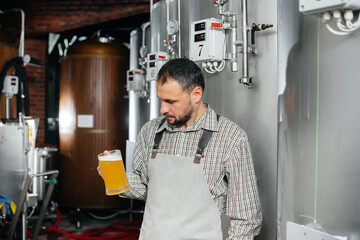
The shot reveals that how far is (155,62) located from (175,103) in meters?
1.56

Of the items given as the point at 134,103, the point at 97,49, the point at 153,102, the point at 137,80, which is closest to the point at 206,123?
the point at 153,102

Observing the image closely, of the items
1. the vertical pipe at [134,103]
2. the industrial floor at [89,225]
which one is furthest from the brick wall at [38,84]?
the vertical pipe at [134,103]

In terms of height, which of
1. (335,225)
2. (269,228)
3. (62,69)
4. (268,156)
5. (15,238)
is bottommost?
(15,238)

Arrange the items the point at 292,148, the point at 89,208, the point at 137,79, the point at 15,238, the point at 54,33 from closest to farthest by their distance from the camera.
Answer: the point at 292,148 → the point at 137,79 → the point at 15,238 → the point at 89,208 → the point at 54,33

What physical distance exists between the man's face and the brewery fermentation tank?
12.2 feet

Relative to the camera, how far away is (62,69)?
18.9ft

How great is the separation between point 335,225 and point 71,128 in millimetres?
4602

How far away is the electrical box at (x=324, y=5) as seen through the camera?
4.56 feet

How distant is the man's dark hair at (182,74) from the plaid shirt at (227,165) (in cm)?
17

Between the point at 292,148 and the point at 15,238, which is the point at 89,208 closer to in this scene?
the point at 15,238

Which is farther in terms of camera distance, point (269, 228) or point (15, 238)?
point (15, 238)

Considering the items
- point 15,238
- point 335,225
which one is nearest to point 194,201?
point 335,225

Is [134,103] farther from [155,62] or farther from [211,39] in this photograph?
[211,39]

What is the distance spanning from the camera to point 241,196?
6.12ft
